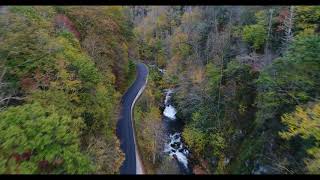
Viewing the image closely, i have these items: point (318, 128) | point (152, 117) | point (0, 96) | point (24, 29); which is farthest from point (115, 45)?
point (318, 128)

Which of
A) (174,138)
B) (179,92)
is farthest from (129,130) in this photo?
(179,92)

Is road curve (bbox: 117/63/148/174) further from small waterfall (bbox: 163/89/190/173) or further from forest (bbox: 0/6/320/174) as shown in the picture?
small waterfall (bbox: 163/89/190/173)

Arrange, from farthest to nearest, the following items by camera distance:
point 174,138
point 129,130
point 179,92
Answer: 1. point 179,92
2. point 174,138
3. point 129,130

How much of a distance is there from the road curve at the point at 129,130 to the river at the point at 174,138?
2.95m

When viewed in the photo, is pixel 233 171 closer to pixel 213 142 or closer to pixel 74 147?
pixel 213 142

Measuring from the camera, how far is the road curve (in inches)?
693

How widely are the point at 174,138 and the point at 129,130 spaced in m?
5.02

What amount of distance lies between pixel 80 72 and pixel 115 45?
11621 millimetres

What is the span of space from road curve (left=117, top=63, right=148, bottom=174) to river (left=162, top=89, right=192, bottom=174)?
2950 millimetres

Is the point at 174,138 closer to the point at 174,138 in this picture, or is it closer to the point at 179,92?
the point at 174,138

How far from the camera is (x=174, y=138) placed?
26203 mm

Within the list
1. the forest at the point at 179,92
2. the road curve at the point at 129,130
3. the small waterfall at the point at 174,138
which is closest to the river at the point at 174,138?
the small waterfall at the point at 174,138

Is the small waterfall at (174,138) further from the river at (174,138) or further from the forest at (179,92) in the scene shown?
the forest at (179,92)

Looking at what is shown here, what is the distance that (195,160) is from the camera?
22469mm
